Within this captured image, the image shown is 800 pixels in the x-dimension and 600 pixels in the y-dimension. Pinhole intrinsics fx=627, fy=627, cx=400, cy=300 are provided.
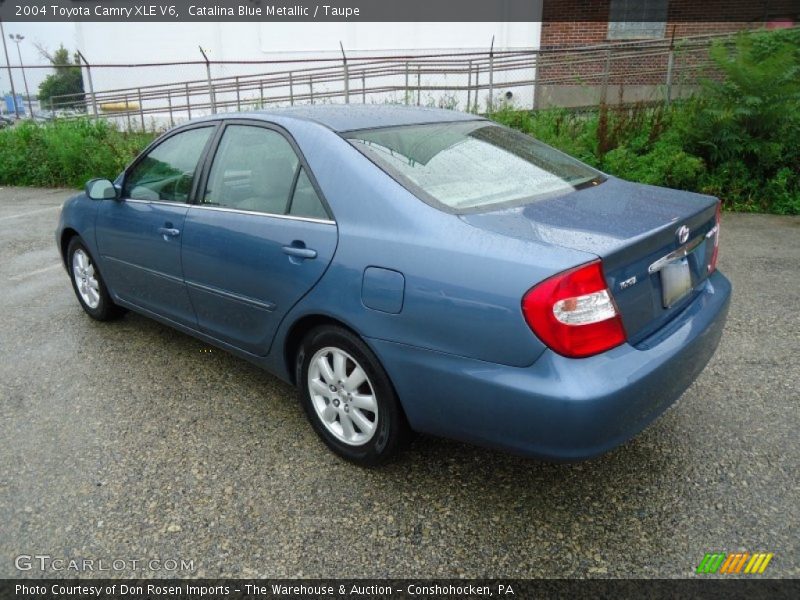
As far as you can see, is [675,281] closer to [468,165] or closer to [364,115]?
[468,165]

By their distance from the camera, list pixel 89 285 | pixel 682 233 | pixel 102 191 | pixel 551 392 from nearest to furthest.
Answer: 1. pixel 551 392
2. pixel 682 233
3. pixel 102 191
4. pixel 89 285

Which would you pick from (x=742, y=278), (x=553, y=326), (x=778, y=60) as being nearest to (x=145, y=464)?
(x=553, y=326)

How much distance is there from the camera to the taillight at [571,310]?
2.08 m

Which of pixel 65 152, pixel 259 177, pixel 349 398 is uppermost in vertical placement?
pixel 259 177

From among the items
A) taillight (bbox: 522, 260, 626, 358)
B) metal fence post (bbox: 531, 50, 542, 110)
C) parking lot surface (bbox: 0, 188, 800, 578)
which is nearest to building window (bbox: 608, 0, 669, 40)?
metal fence post (bbox: 531, 50, 542, 110)

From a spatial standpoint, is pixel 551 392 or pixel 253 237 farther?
pixel 253 237

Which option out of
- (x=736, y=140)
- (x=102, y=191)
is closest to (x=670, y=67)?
(x=736, y=140)

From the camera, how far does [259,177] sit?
3170mm

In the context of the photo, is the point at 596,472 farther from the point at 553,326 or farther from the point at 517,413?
the point at 553,326

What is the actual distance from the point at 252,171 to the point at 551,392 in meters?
1.96

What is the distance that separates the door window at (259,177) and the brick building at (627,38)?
825 cm

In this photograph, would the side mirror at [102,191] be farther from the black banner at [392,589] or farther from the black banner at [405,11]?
the black banner at [405,11]

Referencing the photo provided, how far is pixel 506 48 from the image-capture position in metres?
16.6

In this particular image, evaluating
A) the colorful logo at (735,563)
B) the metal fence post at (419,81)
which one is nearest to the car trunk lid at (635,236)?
the colorful logo at (735,563)
